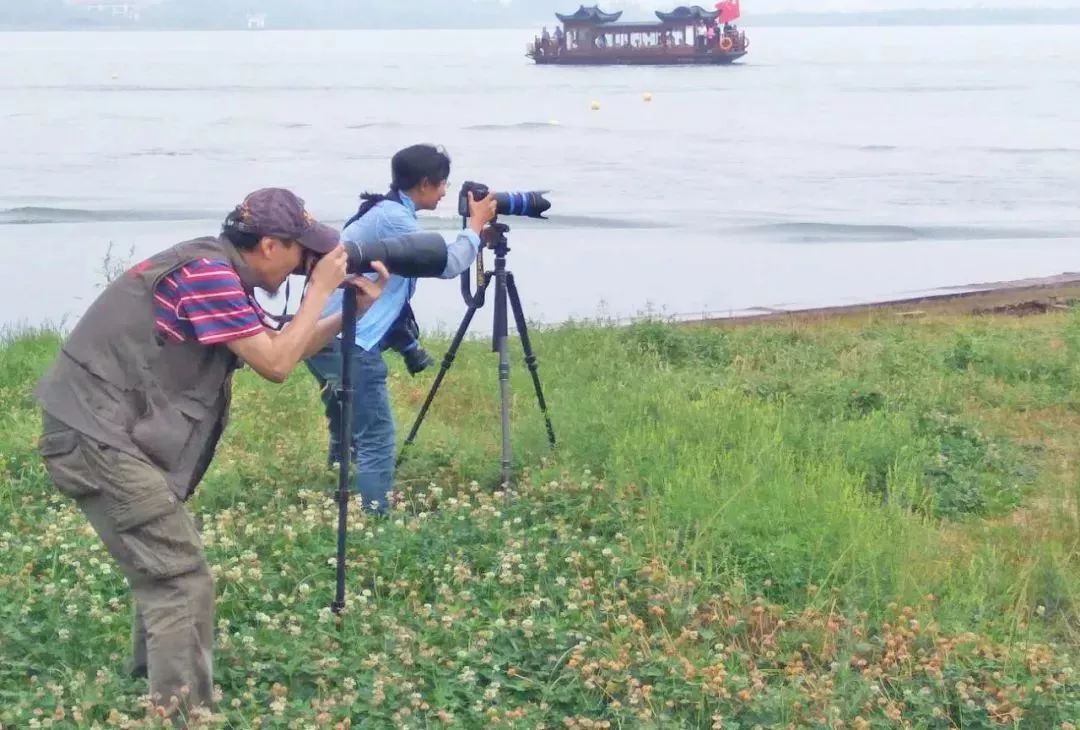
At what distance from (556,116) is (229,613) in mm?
46849

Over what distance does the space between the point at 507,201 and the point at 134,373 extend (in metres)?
2.39

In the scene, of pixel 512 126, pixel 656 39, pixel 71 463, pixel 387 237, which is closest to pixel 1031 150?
pixel 512 126

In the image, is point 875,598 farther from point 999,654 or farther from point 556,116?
point 556,116

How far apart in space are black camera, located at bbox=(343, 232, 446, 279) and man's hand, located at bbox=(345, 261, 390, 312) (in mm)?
36

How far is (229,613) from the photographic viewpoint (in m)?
5.00

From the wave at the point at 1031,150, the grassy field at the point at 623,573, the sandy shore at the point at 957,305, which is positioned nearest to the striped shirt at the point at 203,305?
the grassy field at the point at 623,573

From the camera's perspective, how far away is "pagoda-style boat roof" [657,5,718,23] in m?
74.0

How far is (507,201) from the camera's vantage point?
5965 millimetres

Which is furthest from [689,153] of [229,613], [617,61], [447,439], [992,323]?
[617,61]

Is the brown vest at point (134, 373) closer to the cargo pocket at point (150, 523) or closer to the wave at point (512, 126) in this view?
the cargo pocket at point (150, 523)

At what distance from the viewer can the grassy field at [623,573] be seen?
4.29 meters

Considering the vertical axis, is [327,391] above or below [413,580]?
above

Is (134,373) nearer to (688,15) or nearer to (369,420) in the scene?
(369,420)

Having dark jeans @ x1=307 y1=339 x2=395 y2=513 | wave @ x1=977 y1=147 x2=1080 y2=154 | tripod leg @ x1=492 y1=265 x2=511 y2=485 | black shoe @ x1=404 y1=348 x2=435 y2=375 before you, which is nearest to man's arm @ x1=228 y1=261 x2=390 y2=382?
dark jeans @ x1=307 y1=339 x2=395 y2=513
